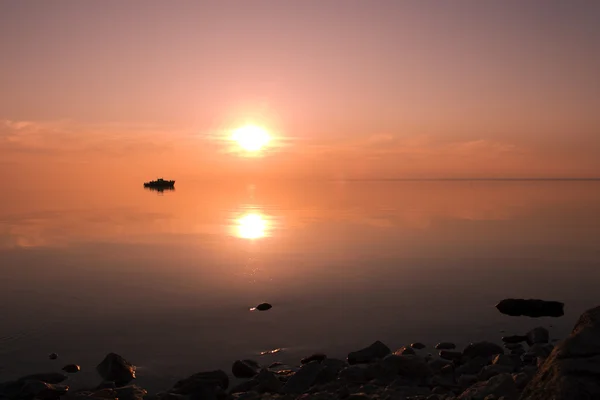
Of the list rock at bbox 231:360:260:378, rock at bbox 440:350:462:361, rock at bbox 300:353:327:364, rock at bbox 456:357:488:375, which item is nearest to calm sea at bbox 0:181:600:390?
rock at bbox 300:353:327:364

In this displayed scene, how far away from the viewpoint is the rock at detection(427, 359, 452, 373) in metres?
15.8

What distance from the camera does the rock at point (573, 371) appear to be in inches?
330

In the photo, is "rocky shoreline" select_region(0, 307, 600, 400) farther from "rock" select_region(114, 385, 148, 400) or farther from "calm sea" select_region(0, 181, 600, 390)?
"calm sea" select_region(0, 181, 600, 390)

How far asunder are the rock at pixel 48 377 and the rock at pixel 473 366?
1346 centimetres

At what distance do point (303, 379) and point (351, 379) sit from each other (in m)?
1.57

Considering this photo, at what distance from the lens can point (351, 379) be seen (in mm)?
15086

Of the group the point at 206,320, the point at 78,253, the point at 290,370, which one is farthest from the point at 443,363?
the point at 78,253

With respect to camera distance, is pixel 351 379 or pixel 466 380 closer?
pixel 466 380

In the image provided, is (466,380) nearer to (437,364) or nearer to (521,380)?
(437,364)

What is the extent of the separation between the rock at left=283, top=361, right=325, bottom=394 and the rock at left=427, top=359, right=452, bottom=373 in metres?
3.83

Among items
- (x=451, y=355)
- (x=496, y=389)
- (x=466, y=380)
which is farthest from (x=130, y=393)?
(x=451, y=355)

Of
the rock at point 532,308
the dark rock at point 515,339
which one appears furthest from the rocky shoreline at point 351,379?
the rock at point 532,308

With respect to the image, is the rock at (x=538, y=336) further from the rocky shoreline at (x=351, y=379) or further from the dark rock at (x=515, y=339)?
the rocky shoreline at (x=351, y=379)

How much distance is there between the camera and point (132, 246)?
43906mm
